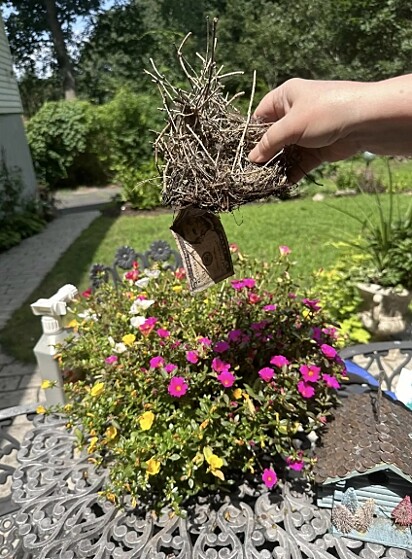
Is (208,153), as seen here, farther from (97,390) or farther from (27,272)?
(27,272)

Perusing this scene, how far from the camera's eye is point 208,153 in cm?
113

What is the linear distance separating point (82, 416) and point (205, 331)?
20.8 inches

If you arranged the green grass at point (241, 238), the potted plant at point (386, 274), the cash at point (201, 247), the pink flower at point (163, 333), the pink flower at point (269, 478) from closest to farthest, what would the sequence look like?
1. the cash at point (201, 247)
2. the pink flower at point (269, 478)
3. the pink flower at point (163, 333)
4. the potted plant at point (386, 274)
5. the green grass at point (241, 238)

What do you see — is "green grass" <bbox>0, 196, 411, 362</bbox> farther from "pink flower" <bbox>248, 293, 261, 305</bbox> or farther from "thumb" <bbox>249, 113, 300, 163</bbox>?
"thumb" <bbox>249, 113, 300, 163</bbox>

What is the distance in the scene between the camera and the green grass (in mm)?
4759

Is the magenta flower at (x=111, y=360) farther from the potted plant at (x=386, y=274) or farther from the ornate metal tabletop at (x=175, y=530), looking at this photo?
the potted plant at (x=386, y=274)

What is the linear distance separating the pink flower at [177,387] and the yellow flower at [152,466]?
0.19 meters

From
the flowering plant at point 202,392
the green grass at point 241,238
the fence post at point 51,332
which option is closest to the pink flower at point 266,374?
the flowering plant at point 202,392

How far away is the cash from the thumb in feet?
0.65

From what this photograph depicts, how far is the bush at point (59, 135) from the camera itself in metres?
13.3

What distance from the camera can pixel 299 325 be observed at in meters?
1.69

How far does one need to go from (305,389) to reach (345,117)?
794 millimetres

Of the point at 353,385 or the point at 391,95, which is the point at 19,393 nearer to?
the point at 353,385

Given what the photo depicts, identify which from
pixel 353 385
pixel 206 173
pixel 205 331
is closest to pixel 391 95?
pixel 206 173
